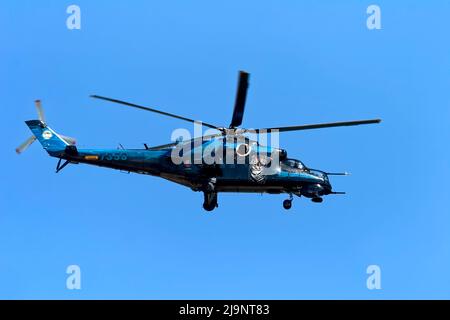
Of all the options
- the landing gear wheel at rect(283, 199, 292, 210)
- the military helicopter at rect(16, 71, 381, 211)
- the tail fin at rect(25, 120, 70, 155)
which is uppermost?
the tail fin at rect(25, 120, 70, 155)

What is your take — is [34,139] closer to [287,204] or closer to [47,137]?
[47,137]

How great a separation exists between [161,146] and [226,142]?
3.05 m

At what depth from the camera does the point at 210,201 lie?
35.9 m

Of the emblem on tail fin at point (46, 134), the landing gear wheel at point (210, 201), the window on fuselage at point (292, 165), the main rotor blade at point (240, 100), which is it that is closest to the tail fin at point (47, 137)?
the emblem on tail fin at point (46, 134)

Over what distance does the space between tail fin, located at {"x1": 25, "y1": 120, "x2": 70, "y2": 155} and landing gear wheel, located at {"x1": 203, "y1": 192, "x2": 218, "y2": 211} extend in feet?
23.0

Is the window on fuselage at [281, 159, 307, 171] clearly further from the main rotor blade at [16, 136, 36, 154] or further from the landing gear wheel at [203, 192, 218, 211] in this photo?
the main rotor blade at [16, 136, 36, 154]

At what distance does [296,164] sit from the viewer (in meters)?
37.2

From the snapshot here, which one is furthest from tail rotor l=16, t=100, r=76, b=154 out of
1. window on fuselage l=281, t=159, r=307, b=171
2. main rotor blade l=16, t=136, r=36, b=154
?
window on fuselage l=281, t=159, r=307, b=171

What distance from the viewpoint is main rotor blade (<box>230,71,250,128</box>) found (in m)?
31.4

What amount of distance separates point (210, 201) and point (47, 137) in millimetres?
8454

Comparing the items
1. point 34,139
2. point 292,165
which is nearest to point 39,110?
point 34,139

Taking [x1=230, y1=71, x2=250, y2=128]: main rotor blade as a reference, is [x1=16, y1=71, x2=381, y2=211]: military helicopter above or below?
below
